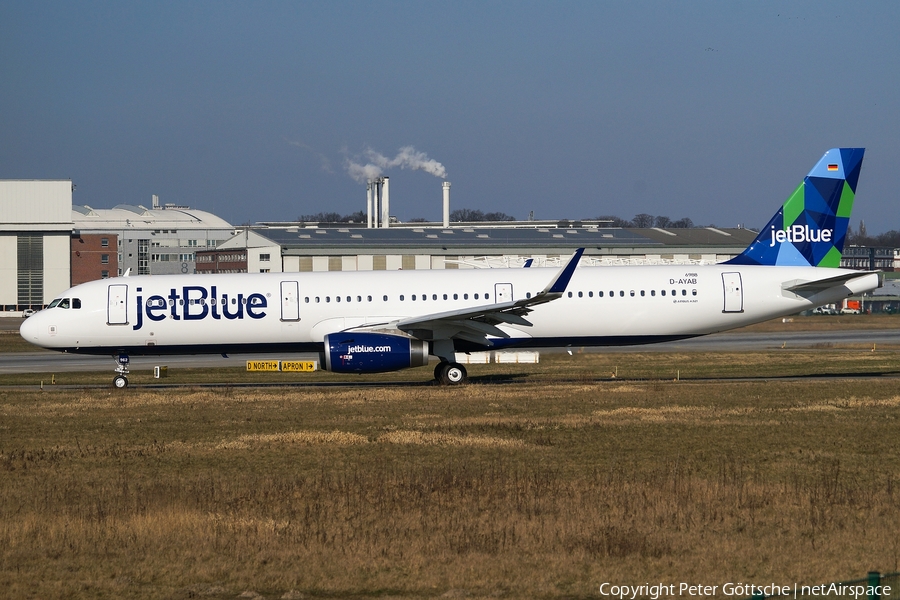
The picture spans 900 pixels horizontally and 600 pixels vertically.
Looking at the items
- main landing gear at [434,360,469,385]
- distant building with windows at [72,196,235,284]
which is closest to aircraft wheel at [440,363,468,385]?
main landing gear at [434,360,469,385]

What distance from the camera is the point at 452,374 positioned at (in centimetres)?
3192

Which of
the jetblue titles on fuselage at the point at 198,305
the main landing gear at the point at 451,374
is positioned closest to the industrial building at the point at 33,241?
the jetblue titles on fuselage at the point at 198,305

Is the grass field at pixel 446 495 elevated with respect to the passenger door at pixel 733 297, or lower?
lower

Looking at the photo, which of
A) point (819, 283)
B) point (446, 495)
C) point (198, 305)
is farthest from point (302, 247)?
point (446, 495)

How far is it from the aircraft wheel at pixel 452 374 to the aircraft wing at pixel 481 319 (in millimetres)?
963

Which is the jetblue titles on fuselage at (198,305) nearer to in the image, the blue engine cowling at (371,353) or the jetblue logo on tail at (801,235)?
the blue engine cowling at (371,353)

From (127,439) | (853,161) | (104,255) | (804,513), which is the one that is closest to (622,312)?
(853,161)

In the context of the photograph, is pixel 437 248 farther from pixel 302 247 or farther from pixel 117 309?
pixel 117 309

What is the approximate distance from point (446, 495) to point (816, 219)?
23.6 m

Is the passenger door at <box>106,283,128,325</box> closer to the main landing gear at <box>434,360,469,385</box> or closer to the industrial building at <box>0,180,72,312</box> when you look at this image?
the main landing gear at <box>434,360,469,385</box>

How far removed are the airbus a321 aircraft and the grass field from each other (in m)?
5.72

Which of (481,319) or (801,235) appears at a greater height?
(801,235)

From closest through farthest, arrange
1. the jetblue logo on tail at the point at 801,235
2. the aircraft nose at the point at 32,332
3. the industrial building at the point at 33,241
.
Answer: the aircraft nose at the point at 32,332
the jetblue logo on tail at the point at 801,235
the industrial building at the point at 33,241

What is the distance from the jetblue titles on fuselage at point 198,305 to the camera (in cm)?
3222
